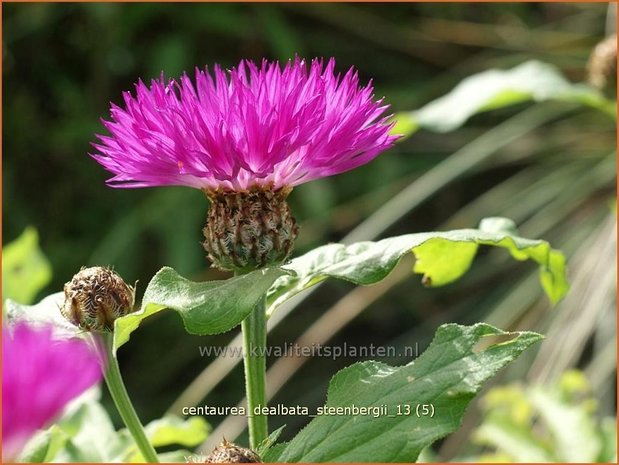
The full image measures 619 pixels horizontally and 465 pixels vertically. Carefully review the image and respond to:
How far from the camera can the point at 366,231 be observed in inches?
79.6

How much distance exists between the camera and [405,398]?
596 mm

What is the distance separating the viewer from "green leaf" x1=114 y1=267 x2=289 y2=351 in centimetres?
59

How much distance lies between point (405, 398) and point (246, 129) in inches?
8.4

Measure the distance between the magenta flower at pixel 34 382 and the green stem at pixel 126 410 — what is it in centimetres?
17

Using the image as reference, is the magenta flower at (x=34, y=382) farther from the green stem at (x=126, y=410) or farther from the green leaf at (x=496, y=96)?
the green leaf at (x=496, y=96)

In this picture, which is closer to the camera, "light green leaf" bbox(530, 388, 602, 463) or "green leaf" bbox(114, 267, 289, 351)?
"green leaf" bbox(114, 267, 289, 351)

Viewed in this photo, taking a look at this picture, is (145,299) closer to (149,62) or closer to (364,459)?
(364,459)

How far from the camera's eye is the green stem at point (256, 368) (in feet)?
2.19

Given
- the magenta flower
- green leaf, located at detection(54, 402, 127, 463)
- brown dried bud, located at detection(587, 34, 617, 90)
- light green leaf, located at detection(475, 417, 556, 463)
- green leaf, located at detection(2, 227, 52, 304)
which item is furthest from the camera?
brown dried bud, located at detection(587, 34, 617, 90)

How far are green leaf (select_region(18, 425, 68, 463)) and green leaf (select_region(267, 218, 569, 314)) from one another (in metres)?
0.21

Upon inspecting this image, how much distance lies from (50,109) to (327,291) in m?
0.93

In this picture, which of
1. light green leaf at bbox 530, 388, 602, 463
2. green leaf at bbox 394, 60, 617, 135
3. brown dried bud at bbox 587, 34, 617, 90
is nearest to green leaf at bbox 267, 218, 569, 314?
light green leaf at bbox 530, 388, 602, 463

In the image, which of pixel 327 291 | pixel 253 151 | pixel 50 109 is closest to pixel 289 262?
pixel 253 151

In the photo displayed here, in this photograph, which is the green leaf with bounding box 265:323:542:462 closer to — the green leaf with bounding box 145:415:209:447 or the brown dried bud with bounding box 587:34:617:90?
the green leaf with bounding box 145:415:209:447
